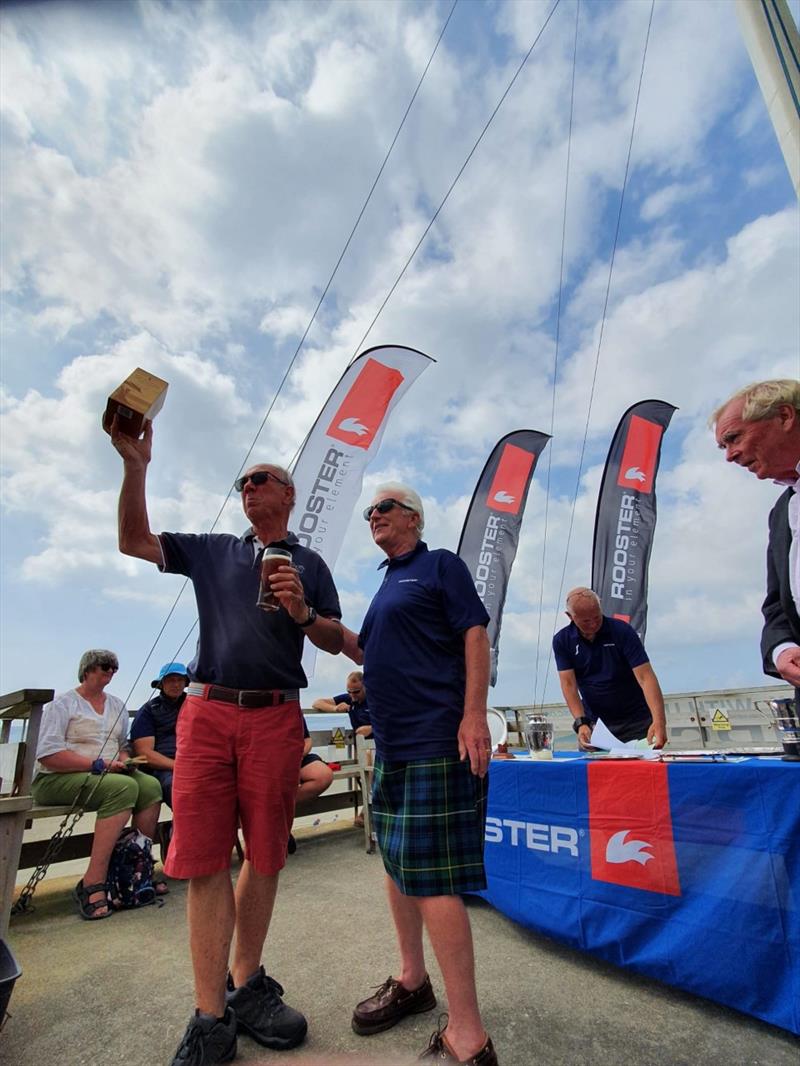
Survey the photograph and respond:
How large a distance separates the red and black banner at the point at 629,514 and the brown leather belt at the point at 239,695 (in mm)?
6592

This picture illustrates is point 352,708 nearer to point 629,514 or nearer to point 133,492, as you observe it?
point 133,492

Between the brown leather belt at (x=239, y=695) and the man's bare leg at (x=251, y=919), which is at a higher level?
the brown leather belt at (x=239, y=695)

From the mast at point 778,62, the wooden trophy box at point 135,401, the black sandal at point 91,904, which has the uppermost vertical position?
the mast at point 778,62

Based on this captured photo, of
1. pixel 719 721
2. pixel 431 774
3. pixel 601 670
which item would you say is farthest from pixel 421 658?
pixel 719 721

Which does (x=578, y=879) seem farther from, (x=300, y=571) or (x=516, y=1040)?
(x=300, y=571)

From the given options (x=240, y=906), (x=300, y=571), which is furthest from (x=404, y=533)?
(x=240, y=906)

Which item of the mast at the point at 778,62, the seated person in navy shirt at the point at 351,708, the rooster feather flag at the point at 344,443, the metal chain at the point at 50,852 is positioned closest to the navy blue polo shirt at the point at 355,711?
the seated person in navy shirt at the point at 351,708

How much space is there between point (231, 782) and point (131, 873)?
75.0 inches

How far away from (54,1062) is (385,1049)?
3.07 ft

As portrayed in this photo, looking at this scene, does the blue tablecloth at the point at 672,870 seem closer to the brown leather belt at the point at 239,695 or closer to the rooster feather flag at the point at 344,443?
the brown leather belt at the point at 239,695

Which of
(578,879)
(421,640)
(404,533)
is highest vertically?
(404,533)

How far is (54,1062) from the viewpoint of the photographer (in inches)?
56.9

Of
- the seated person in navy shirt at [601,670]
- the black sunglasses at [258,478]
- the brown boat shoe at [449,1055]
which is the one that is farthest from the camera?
the seated person in navy shirt at [601,670]

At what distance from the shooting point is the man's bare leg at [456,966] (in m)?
1.25
